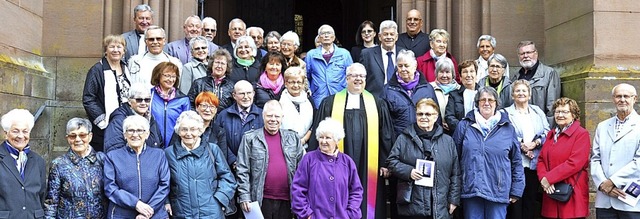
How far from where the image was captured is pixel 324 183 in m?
4.82

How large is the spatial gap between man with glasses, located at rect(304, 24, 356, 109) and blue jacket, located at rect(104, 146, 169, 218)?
1888 millimetres

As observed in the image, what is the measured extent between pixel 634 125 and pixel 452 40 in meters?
2.84

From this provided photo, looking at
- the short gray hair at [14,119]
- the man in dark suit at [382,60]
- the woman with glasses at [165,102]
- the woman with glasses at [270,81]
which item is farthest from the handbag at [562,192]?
the short gray hair at [14,119]

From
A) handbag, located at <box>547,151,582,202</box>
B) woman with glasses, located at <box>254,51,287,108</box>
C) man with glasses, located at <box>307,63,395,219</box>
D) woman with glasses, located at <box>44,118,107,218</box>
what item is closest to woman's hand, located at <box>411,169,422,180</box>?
man with glasses, located at <box>307,63,395,219</box>

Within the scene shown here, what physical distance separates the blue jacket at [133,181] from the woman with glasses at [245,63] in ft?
4.88

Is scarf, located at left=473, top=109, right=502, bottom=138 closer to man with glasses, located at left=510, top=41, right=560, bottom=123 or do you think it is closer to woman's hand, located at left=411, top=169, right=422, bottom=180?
woman's hand, located at left=411, top=169, right=422, bottom=180

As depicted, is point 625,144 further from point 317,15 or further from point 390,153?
point 317,15

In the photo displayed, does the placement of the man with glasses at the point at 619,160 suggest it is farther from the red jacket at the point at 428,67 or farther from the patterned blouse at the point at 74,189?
the patterned blouse at the point at 74,189

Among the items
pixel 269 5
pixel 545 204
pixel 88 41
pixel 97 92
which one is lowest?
pixel 545 204

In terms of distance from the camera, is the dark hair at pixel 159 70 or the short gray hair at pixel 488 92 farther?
the short gray hair at pixel 488 92

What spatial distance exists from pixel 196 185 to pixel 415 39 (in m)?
3.12

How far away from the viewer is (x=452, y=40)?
7.73 m

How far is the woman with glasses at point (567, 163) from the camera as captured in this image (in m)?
5.28

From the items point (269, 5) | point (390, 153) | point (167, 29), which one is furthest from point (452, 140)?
point (269, 5)
